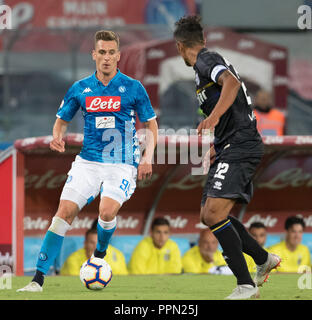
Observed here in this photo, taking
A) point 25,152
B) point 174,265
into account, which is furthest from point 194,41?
point 174,265

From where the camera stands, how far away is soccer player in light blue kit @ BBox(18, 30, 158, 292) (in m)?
7.02

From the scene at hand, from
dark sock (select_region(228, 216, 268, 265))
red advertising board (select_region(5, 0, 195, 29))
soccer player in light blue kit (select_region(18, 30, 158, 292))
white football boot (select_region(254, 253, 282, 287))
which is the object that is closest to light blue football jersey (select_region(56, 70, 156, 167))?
soccer player in light blue kit (select_region(18, 30, 158, 292))

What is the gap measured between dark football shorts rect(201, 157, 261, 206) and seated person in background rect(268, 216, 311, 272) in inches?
161

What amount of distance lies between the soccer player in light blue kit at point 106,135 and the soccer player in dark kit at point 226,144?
872 mm

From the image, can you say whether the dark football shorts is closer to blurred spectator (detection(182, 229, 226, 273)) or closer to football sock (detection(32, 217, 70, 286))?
football sock (detection(32, 217, 70, 286))

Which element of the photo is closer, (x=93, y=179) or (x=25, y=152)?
(x=93, y=179)

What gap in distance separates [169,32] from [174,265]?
688cm

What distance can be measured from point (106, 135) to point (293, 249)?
418 cm

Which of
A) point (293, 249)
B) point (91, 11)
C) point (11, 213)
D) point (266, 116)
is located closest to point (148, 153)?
point (11, 213)

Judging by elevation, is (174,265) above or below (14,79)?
below

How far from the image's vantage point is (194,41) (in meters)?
6.34

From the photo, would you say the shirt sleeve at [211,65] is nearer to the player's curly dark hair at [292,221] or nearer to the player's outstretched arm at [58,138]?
the player's outstretched arm at [58,138]

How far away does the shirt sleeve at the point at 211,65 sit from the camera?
609cm
